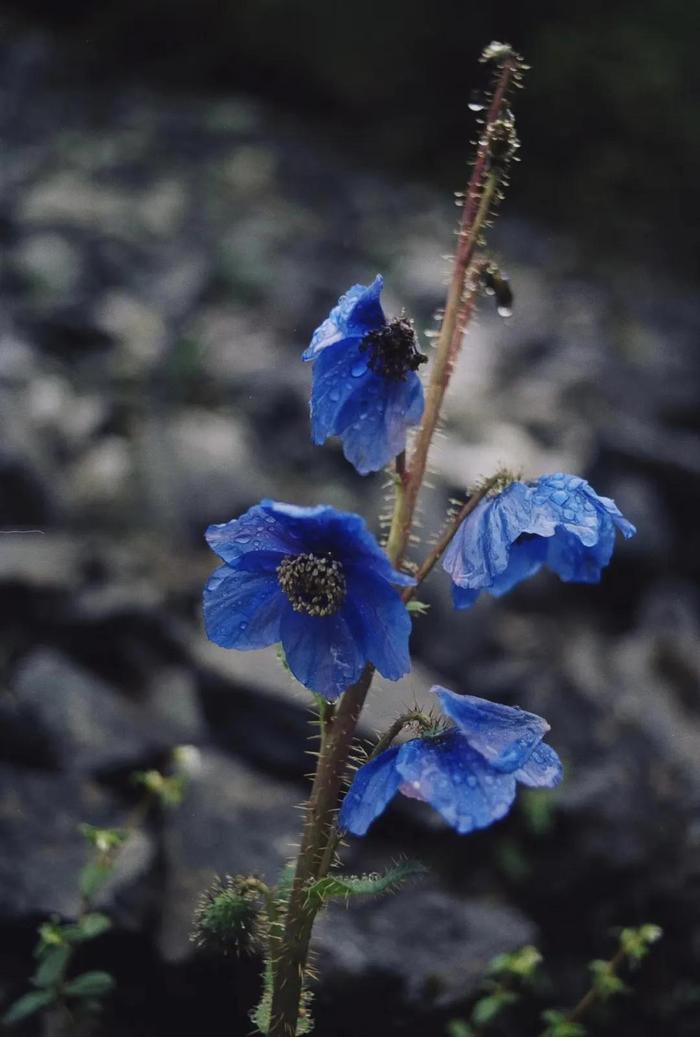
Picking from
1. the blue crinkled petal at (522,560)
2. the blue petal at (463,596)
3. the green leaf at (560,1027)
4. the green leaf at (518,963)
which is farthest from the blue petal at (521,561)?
the green leaf at (560,1027)

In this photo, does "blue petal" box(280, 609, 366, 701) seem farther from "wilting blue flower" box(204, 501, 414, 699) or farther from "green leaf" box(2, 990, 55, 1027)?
"green leaf" box(2, 990, 55, 1027)

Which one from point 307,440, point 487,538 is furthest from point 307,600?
point 307,440

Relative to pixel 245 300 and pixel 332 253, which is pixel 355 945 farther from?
pixel 332 253

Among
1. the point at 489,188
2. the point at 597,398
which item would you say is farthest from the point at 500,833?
the point at 597,398

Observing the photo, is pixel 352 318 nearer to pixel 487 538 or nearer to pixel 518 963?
pixel 487 538

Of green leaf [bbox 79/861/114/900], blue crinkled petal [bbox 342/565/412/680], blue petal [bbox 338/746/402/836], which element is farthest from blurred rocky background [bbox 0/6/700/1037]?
blue crinkled petal [bbox 342/565/412/680]
